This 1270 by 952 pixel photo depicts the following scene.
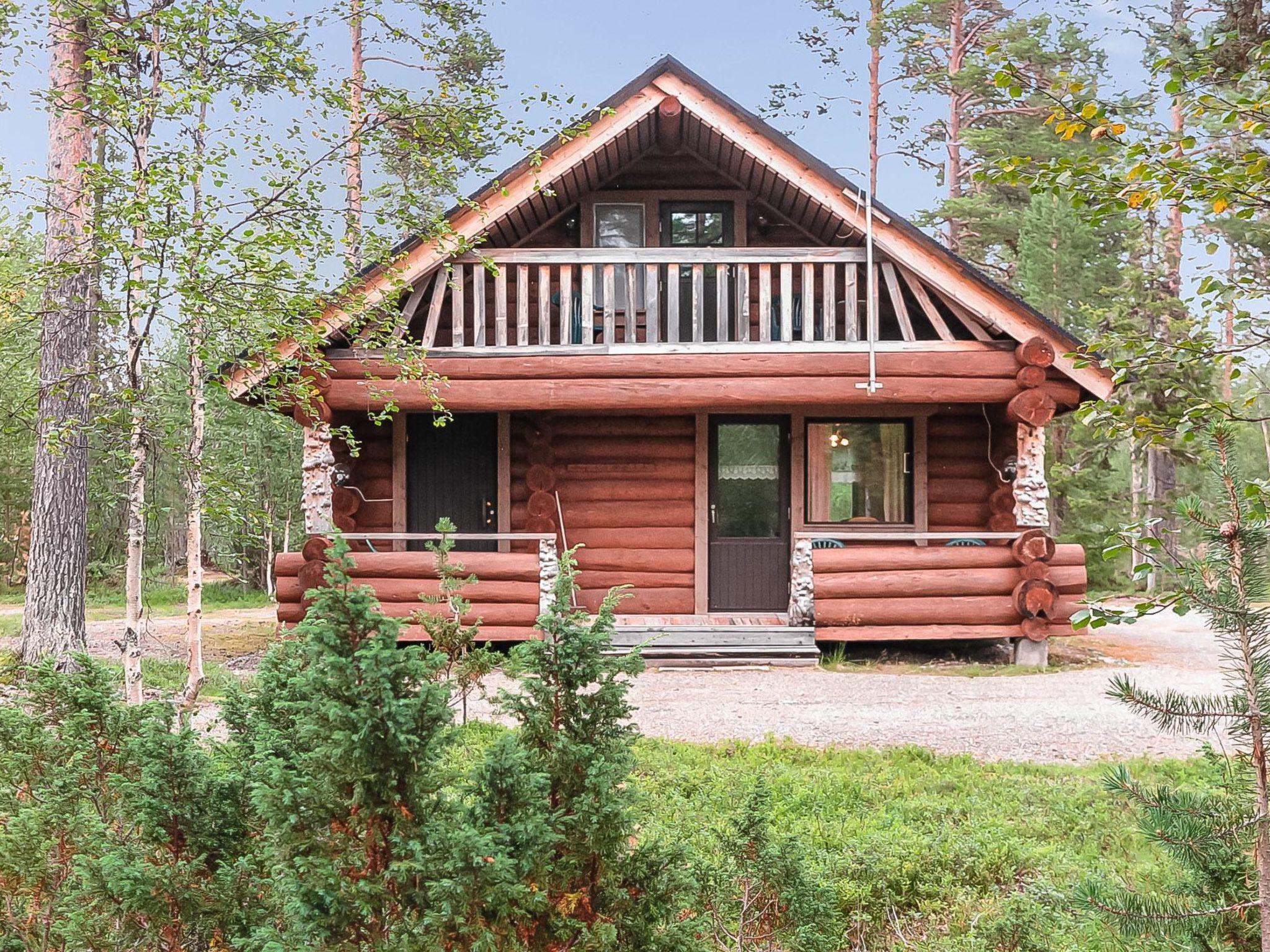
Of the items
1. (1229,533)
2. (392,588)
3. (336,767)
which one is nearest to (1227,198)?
(1229,533)

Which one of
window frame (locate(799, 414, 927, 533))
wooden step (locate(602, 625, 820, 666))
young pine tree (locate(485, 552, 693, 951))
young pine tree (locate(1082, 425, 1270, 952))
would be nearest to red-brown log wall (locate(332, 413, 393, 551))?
wooden step (locate(602, 625, 820, 666))

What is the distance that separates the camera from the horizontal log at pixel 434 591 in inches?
404

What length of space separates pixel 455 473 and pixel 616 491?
2.14 meters

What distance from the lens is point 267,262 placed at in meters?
5.03

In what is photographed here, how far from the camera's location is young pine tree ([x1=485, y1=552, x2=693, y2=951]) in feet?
7.53

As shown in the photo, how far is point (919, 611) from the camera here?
405 inches

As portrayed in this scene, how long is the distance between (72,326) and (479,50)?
13.0 m

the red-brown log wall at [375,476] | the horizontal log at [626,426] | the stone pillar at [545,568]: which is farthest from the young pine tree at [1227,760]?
the red-brown log wall at [375,476]

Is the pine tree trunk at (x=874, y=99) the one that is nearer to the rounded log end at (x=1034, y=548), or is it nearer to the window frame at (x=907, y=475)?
the window frame at (x=907, y=475)

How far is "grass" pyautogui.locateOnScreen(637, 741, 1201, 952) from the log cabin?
4.26 meters

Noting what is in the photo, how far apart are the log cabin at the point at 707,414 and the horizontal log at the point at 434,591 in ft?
0.10

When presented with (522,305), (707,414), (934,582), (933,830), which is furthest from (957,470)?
(933,830)

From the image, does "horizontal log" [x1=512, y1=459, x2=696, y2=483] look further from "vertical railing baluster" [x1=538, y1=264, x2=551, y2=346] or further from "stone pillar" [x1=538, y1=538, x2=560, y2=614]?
"vertical railing baluster" [x1=538, y1=264, x2=551, y2=346]

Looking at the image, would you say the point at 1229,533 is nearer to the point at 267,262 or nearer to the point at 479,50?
the point at 267,262
